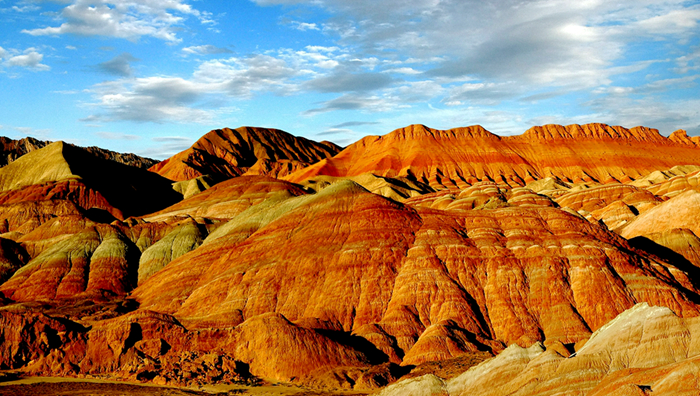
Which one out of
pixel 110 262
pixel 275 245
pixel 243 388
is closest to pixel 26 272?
pixel 110 262

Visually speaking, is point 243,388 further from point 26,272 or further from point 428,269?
point 26,272

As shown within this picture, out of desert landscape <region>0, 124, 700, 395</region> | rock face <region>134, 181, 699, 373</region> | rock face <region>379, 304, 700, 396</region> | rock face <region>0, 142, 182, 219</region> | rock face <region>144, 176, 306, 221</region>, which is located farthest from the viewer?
rock face <region>0, 142, 182, 219</region>

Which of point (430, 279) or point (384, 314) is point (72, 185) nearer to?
point (384, 314)

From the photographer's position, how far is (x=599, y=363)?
122 ft

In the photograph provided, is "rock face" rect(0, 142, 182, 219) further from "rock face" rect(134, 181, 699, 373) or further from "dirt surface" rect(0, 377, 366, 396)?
"dirt surface" rect(0, 377, 366, 396)

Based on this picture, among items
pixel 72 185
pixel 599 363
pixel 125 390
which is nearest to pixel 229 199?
pixel 72 185

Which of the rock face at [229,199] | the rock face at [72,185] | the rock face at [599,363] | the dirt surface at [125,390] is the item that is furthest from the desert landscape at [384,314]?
the rock face at [72,185]

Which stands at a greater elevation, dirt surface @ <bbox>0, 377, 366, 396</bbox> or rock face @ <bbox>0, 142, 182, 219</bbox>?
rock face @ <bbox>0, 142, 182, 219</bbox>

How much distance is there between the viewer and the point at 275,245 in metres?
75.8

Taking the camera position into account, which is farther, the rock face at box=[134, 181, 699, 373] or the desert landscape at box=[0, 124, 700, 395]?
the rock face at box=[134, 181, 699, 373]

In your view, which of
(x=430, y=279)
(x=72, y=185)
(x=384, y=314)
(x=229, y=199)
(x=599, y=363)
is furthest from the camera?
(x=72, y=185)

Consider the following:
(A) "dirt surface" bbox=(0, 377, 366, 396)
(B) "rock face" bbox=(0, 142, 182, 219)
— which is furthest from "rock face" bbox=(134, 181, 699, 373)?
(B) "rock face" bbox=(0, 142, 182, 219)

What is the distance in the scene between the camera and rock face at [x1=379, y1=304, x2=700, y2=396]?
35.3m

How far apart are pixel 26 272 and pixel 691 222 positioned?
4095 inches
